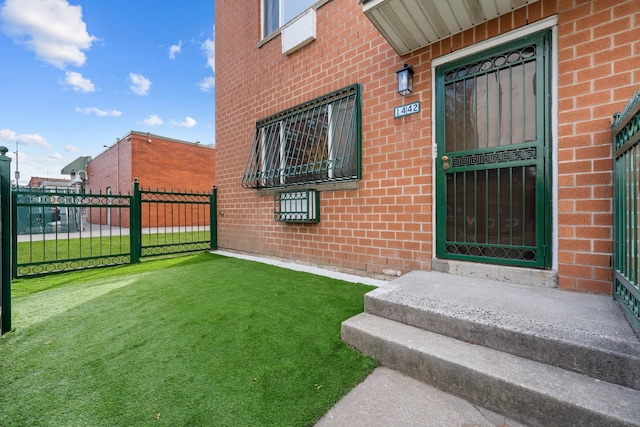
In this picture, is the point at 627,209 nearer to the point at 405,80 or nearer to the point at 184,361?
the point at 405,80

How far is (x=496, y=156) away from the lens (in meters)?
2.64

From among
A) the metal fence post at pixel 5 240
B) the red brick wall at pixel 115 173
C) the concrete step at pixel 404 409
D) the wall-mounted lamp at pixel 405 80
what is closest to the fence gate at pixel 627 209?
the concrete step at pixel 404 409

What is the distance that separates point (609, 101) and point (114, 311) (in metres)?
4.80

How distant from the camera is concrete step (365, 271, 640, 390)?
4.29 feet

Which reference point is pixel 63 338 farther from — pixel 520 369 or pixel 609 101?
pixel 609 101

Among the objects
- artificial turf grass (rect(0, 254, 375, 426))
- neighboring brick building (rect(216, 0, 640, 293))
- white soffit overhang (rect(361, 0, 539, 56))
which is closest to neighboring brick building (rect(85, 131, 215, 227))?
neighboring brick building (rect(216, 0, 640, 293))

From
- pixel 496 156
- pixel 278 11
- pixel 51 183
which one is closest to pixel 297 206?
pixel 496 156

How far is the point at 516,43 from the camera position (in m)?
2.53

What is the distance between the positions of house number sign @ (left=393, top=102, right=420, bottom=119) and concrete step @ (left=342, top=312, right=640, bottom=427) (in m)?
2.45

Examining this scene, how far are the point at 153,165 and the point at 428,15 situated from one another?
54.2 ft

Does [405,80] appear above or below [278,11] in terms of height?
below

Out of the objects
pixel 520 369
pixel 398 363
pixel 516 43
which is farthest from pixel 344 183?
pixel 520 369

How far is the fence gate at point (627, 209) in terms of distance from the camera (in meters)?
1.51

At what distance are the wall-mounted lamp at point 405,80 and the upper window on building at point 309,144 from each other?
70cm
